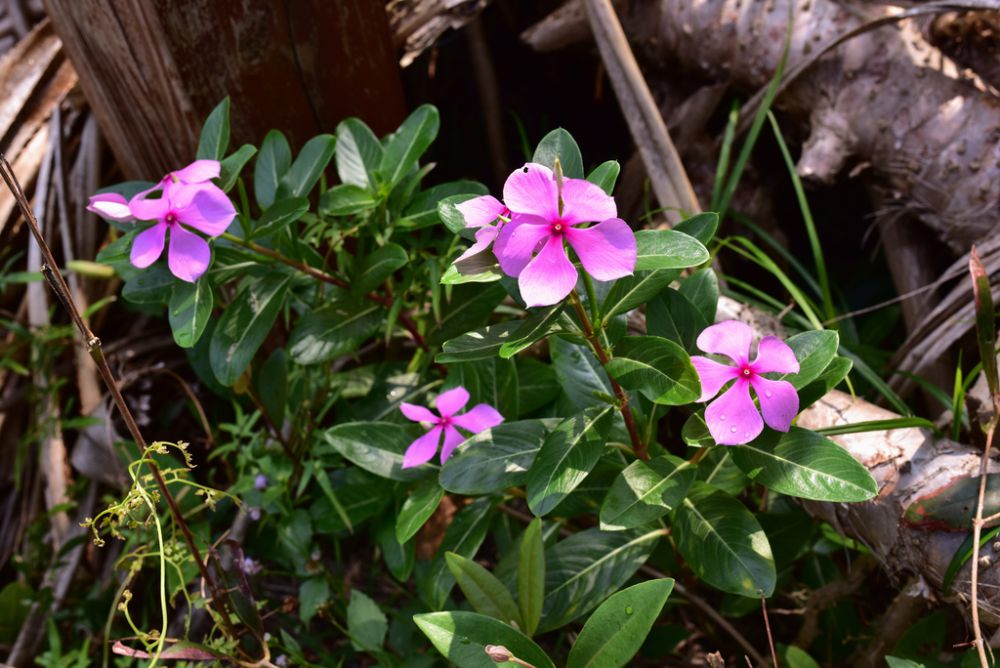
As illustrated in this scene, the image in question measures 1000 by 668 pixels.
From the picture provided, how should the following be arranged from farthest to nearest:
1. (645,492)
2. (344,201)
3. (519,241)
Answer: (344,201) < (645,492) < (519,241)

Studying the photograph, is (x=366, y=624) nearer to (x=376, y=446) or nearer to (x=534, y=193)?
(x=376, y=446)

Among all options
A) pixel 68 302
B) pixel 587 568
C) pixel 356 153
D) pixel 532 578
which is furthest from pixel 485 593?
pixel 356 153

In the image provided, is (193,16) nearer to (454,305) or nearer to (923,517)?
(454,305)

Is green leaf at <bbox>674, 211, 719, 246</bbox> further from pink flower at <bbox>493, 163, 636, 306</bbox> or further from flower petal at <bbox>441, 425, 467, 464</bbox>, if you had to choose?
flower petal at <bbox>441, 425, 467, 464</bbox>

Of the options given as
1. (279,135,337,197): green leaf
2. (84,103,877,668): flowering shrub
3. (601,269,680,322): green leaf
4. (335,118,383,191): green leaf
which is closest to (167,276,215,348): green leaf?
(84,103,877,668): flowering shrub

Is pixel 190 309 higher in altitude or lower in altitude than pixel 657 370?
higher
